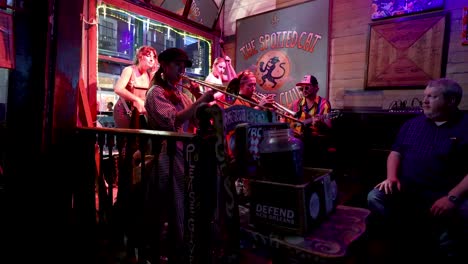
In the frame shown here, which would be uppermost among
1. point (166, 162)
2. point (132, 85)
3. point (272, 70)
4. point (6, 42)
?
A: point (272, 70)

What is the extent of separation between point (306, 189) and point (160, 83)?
5.67 feet

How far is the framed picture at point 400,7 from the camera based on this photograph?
4246 mm

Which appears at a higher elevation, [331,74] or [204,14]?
[204,14]

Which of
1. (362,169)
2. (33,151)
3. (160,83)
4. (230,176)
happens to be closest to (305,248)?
(230,176)

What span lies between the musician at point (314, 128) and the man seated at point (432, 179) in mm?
1888

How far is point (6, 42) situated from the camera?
2.27 m

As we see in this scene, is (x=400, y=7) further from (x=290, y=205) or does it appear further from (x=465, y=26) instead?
(x=290, y=205)

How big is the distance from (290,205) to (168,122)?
1412 mm

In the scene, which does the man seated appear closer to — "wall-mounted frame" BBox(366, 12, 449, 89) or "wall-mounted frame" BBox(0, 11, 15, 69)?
"wall-mounted frame" BBox(366, 12, 449, 89)

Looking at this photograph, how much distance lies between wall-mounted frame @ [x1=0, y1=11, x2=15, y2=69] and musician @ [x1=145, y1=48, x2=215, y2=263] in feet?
3.70

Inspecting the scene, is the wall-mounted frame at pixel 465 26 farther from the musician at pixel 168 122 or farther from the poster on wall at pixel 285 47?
the musician at pixel 168 122

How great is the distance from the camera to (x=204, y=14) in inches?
249

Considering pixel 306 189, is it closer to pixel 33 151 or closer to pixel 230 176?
pixel 230 176

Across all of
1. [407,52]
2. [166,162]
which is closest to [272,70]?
[407,52]
